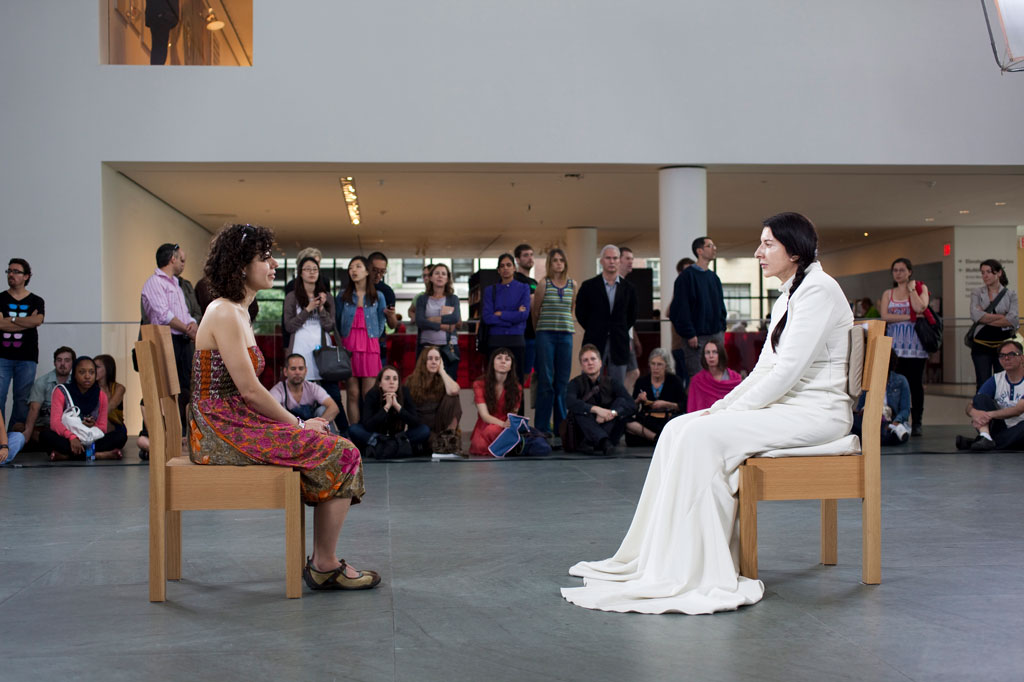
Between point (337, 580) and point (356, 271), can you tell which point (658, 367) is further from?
point (337, 580)

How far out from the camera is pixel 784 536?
4613 mm

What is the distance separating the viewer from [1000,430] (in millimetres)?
8547

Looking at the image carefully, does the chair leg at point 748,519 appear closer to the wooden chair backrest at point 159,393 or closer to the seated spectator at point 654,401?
the wooden chair backrest at point 159,393

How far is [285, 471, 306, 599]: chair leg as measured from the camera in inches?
135

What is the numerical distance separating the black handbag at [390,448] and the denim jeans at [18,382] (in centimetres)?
289

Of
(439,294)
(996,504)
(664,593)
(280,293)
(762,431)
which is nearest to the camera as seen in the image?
(664,593)

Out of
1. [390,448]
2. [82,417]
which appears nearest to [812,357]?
[390,448]

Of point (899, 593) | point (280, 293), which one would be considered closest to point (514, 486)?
point (899, 593)

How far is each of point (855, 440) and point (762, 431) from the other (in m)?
0.40

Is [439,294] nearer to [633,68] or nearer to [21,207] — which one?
[633,68]

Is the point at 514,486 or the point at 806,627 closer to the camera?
the point at 806,627

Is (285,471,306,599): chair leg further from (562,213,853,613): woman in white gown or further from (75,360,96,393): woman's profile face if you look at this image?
(75,360,96,393): woman's profile face

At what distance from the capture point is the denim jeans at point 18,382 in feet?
27.7

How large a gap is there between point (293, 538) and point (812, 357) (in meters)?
1.90
